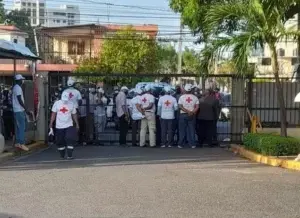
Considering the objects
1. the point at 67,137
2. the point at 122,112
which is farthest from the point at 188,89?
the point at 67,137

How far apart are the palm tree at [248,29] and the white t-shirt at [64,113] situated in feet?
12.1

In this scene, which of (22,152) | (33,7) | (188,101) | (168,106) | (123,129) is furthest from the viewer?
(33,7)

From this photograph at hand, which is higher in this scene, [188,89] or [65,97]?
[188,89]

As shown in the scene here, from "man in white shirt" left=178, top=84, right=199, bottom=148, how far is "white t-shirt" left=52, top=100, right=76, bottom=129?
166 inches

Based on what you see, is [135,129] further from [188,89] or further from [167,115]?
[188,89]

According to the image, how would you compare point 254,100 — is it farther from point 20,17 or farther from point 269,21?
point 20,17

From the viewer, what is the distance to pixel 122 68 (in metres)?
46.9


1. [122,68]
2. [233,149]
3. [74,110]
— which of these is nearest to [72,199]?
[74,110]

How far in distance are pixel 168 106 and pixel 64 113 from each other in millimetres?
4268

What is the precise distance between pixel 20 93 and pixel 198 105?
528cm

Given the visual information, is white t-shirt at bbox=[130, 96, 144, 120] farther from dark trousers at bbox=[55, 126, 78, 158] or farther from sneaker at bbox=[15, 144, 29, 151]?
dark trousers at bbox=[55, 126, 78, 158]

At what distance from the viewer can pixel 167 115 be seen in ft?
56.7

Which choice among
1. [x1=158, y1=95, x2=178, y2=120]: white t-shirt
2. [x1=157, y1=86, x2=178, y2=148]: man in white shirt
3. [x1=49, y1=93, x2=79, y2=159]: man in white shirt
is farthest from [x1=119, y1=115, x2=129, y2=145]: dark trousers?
[x1=49, y1=93, x2=79, y2=159]: man in white shirt

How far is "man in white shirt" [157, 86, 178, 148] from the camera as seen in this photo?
17234 mm
